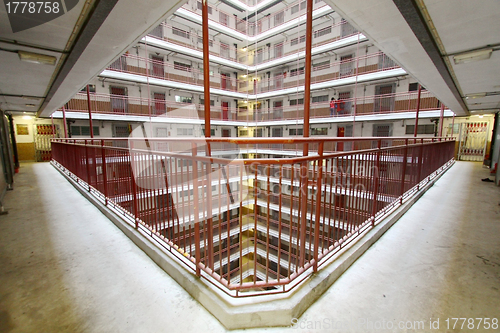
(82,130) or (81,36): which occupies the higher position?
(81,36)

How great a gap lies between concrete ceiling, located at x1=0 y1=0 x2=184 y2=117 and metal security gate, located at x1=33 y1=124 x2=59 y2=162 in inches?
553

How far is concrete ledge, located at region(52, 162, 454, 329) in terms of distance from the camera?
58.6 inches

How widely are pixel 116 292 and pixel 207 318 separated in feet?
2.86

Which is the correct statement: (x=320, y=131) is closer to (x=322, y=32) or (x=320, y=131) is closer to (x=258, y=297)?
(x=322, y=32)

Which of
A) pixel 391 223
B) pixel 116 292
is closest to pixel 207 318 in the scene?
pixel 116 292

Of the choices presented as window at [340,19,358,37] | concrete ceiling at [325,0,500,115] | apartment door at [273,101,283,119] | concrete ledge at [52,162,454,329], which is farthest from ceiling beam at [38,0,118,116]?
window at [340,19,358,37]

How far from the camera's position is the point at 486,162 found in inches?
420

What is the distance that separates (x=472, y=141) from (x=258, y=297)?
66.2ft

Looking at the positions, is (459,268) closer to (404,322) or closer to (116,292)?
(404,322)

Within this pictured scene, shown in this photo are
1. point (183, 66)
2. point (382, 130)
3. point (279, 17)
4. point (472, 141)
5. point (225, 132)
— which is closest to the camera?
point (472, 141)

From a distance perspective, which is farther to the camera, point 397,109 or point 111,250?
point 397,109

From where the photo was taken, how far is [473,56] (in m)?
3.46

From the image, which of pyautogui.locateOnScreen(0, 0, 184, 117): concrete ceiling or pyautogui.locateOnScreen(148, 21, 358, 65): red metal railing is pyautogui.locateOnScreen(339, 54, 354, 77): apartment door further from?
pyautogui.locateOnScreen(0, 0, 184, 117): concrete ceiling

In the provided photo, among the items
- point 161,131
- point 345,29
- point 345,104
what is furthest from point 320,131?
point 161,131
